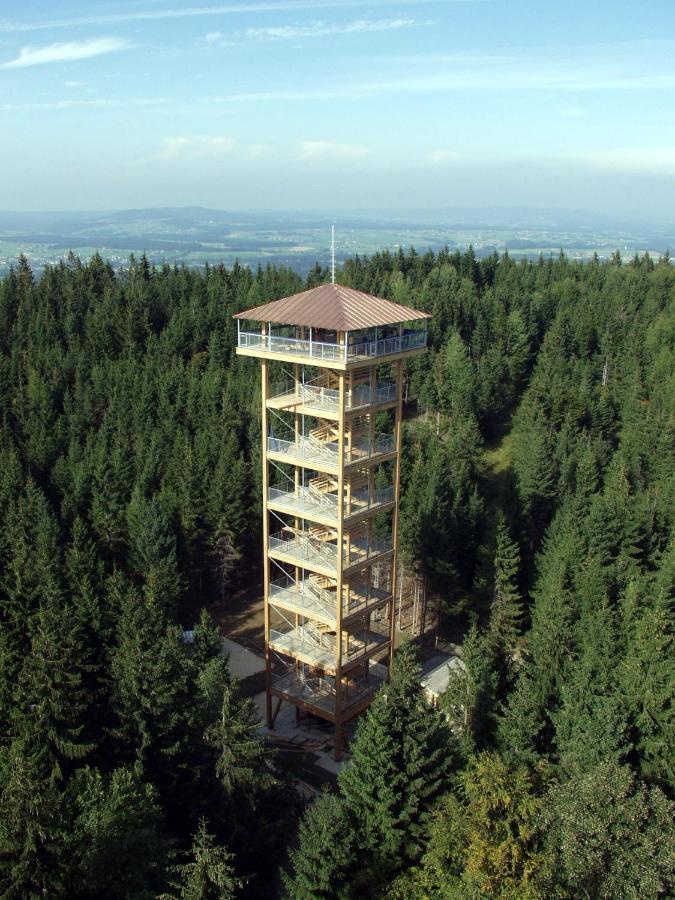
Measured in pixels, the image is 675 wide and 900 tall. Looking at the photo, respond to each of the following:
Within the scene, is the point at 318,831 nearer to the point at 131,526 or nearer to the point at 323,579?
the point at 323,579

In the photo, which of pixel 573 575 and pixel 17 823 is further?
pixel 573 575

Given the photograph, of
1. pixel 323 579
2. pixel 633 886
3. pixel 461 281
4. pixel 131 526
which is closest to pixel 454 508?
pixel 323 579

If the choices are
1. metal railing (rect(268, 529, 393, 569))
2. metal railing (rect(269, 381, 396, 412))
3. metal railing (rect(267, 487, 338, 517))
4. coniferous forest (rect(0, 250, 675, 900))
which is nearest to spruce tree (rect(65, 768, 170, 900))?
coniferous forest (rect(0, 250, 675, 900))

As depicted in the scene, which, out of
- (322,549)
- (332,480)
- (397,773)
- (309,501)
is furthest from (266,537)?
(397,773)

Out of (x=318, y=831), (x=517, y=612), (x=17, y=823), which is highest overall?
(x=17, y=823)

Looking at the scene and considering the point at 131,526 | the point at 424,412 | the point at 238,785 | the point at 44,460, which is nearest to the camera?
the point at 238,785

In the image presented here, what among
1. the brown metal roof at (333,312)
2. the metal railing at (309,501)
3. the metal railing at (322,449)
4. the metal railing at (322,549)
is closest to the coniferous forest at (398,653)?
the metal railing at (322,549)

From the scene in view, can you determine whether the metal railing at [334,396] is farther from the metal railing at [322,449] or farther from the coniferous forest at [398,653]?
the coniferous forest at [398,653]

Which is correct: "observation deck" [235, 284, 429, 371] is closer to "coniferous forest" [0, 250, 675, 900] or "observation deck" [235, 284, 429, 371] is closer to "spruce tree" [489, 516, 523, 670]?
"coniferous forest" [0, 250, 675, 900]
